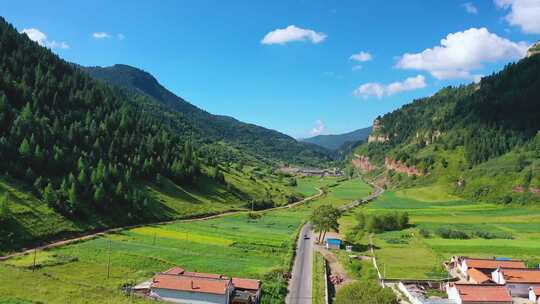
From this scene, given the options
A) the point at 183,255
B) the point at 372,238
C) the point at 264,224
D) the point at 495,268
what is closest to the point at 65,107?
the point at 264,224

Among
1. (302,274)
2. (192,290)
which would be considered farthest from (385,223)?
(192,290)

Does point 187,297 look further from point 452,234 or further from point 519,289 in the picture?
point 452,234

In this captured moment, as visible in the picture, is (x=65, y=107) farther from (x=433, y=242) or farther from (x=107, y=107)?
(x=433, y=242)

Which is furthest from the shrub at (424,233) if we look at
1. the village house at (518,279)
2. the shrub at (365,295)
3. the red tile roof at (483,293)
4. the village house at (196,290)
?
the village house at (196,290)

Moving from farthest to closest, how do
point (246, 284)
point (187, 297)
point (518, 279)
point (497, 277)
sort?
point (497, 277), point (518, 279), point (246, 284), point (187, 297)

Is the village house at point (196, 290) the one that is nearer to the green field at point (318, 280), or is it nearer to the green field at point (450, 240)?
the green field at point (318, 280)

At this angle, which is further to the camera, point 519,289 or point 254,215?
point 254,215
